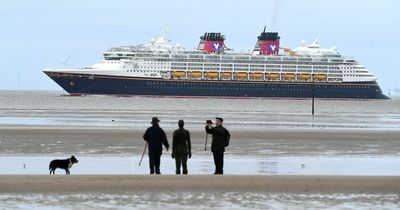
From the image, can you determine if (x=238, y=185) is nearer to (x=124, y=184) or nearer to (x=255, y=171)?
(x=124, y=184)

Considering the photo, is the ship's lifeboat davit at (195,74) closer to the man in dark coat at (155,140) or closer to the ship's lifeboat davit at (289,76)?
the ship's lifeboat davit at (289,76)

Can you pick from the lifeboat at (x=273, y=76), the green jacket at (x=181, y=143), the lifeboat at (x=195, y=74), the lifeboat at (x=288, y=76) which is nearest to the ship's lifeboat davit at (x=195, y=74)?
the lifeboat at (x=195, y=74)

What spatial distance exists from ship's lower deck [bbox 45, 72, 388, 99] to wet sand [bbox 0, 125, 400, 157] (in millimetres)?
91930

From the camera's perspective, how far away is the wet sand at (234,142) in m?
29.0

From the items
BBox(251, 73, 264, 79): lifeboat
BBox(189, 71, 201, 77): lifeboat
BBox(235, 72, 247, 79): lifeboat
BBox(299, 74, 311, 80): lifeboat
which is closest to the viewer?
BBox(189, 71, 201, 77): lifeboat

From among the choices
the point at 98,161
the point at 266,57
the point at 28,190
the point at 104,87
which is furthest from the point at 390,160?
the point at 266,57

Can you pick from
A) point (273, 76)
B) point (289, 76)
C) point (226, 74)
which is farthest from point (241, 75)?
point (289, 76)

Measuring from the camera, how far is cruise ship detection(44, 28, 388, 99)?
135 meters

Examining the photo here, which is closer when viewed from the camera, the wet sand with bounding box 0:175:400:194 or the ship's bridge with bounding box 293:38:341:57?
the wet sand with bounding box 0:175:400:194

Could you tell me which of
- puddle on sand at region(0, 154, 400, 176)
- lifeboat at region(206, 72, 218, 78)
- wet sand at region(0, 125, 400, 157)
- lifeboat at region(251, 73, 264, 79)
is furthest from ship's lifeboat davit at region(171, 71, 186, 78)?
puddle on sand at region(0, 154, 400, 176)

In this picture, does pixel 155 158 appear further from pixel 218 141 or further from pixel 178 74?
pixel 178 74

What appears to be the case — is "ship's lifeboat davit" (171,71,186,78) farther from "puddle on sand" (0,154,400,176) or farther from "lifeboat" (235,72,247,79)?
"puddle on sand" (0,154,400,176)

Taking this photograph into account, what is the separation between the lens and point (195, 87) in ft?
449

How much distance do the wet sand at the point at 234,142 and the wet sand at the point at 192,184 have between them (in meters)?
8.78
